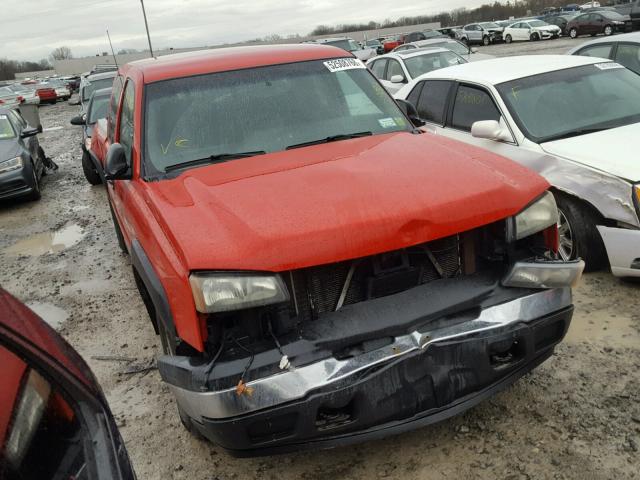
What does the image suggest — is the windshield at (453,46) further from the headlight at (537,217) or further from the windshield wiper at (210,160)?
the headlight at (537,217)

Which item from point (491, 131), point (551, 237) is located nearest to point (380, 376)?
point (551, 237)

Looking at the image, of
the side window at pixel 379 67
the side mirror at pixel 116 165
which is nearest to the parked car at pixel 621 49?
the side window at pixel 379 67

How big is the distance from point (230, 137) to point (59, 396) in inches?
82.8

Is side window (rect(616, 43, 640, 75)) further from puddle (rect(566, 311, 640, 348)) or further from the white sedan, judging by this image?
puddle (rect(566, 311, 640, 348))

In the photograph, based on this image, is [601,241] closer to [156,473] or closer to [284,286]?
[284,286]

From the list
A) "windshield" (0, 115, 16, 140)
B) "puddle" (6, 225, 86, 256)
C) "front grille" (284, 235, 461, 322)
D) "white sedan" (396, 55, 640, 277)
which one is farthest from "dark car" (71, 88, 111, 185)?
"front grille" (284, 235, 461, 322)

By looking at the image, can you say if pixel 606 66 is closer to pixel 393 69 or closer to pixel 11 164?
pixel 393 69

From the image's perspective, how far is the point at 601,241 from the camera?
165 inches

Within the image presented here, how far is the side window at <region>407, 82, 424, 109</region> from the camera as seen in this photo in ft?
21.8

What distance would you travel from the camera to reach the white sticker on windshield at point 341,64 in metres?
3.95

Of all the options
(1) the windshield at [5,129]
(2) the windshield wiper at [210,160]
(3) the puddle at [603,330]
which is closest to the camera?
(2) the windshield wiper at [210,160]

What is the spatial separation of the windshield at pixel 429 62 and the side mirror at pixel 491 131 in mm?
5731

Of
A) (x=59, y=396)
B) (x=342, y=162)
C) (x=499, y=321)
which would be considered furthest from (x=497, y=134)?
(x=59, y=396)

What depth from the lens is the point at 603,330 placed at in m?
3.73
